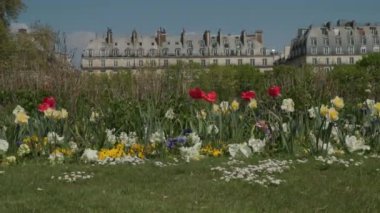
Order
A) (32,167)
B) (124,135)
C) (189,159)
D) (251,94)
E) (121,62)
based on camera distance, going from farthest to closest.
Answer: (121,62) → (251,94) → (124,135) → (189,159) → (32,167)

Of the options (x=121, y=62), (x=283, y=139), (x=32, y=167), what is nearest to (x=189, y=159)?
(x=283, y=139)

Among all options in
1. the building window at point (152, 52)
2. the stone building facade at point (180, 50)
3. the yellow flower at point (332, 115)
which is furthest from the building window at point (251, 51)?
Answer: the yellow flower at point (332, 115)

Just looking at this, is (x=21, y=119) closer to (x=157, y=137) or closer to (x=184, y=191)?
(x=157, y=137)

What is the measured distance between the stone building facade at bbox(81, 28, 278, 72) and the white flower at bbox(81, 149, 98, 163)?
125 meters

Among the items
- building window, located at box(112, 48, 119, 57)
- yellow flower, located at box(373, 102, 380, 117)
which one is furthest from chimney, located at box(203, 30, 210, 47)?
yellow flower, located at box(373, 102, 380, 117)

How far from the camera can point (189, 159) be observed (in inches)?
385

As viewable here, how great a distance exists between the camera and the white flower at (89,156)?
31.8ft

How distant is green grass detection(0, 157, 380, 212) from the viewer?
21.5ft

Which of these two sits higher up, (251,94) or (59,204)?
(251,94)

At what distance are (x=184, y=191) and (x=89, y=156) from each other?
9.06 ft

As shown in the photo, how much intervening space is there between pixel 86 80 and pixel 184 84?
2.73m

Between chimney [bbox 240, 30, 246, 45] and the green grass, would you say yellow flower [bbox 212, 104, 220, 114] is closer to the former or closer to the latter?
the green grass

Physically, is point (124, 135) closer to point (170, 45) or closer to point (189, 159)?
point (189, 159)

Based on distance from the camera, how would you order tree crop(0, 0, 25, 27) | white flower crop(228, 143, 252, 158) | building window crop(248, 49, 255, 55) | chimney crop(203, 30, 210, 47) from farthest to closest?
1. building window crop(248, 49, 255, 55)
2. chimney crop(203, 30, 210, 47)
3. tree crop(0, 0, 25, 27)
4. white flower crop(228, 143, 252, 158)
